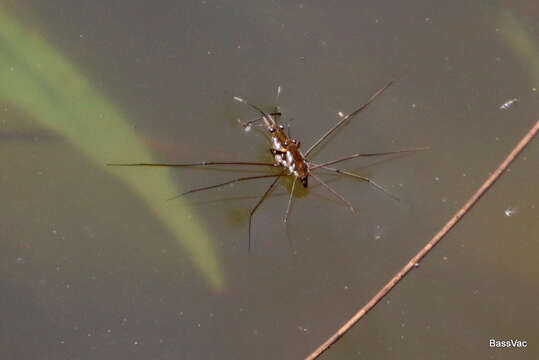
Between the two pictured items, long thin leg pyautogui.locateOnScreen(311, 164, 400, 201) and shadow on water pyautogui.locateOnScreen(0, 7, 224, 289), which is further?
long thin leg pyautogui.locateOnScreen(311, 164, 400, 201)

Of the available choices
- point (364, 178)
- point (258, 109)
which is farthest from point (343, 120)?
point (258, 109)

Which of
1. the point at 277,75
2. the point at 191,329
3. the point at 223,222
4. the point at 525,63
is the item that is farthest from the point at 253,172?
the point at 525,63

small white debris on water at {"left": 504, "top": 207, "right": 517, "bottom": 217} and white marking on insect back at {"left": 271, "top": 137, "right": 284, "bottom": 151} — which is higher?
white marking on insect back at {"left": 271, "top": 137, "right": 284, "bottom": 151}

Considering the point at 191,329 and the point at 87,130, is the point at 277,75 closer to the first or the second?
the point at 87,130

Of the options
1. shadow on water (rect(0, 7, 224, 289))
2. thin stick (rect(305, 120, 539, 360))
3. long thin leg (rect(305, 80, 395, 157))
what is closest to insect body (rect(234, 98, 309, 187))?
long thin leg (rect(305, 80, 395, 157))

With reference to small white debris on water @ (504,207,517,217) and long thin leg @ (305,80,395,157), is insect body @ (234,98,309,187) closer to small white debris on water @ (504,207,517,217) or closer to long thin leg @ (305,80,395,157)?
long thin leg @ (305,80,395,157)

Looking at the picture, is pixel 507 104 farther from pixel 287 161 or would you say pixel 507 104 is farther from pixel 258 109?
pixel 258 109

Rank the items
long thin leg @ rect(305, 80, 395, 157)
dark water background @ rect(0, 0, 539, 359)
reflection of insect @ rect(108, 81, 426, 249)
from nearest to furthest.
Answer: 1. dark water background @ rect(0, 0, 539, 359)
2. reflection of insect @ rect(108, 81, 426, 249)
3. long thin leg @ rect(305, 80, 395, 157)

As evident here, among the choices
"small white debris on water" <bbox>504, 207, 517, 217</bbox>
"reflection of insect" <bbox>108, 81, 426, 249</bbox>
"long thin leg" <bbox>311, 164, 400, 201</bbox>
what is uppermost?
"reflection of insect" <bbox>108, 81, 426, 249</bbox>
